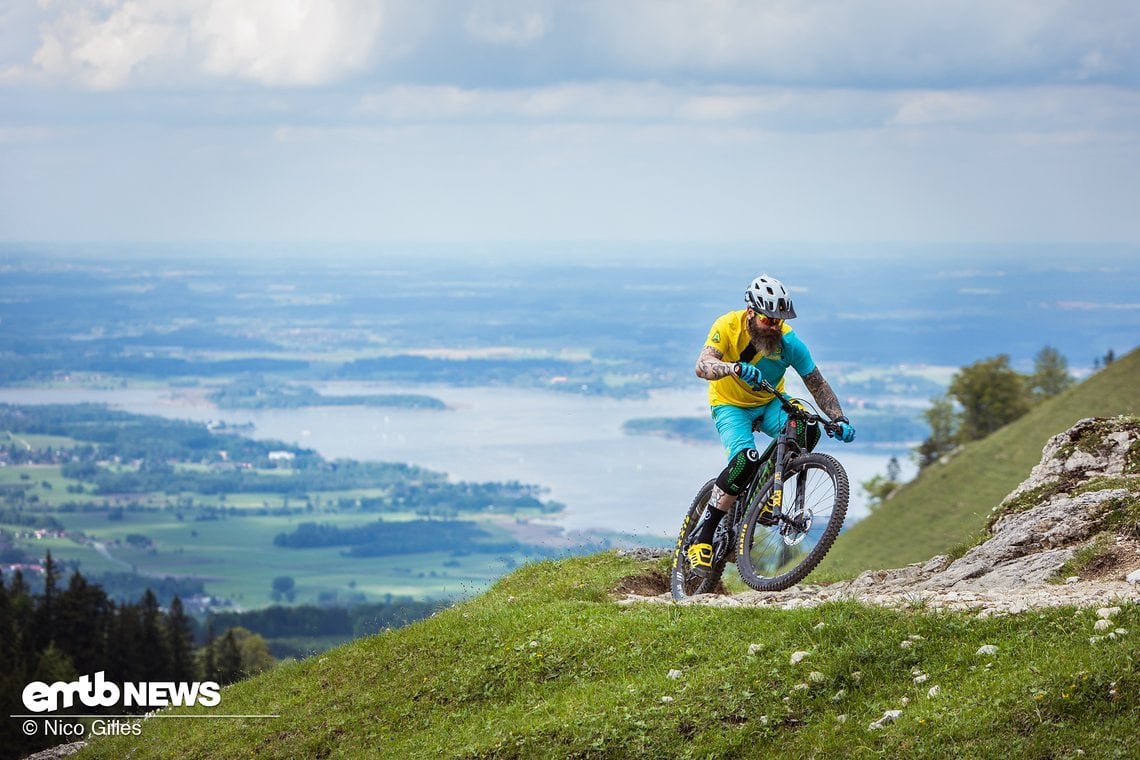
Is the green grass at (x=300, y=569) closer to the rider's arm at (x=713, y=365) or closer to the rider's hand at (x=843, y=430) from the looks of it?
the rider's arm at (x=713, y=365)

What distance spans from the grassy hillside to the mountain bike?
44.9 m

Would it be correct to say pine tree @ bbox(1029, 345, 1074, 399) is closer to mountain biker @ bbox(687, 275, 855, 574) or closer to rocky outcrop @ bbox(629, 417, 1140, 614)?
rocky outcrop @ bbox(629, 417, 1140, 614)


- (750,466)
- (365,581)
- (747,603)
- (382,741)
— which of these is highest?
(750,466)

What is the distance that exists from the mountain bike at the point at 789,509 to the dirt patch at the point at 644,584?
0.86 meters

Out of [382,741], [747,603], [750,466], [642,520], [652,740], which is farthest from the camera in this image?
[642,520]

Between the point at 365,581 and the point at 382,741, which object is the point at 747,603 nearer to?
the point at 382,741

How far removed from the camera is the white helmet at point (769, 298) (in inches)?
522

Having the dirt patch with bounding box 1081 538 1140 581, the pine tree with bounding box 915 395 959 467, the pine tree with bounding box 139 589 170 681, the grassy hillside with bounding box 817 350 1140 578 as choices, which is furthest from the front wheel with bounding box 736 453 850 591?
the pine tree with bounding box 915 395 959 467

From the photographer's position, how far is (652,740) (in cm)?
987

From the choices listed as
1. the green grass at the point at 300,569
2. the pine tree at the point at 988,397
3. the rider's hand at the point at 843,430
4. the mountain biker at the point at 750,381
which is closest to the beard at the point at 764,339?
the mountain biker at the point at 750,381

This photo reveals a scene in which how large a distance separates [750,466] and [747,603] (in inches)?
72.7

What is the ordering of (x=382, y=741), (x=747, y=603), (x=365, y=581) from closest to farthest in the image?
1. (x=382, y=741)
2. (x=747, y=603)
3. (x=365, y=581)

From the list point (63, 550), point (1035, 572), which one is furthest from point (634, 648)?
point (63, 550)

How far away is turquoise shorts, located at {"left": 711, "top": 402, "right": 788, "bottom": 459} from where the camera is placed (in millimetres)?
13945
